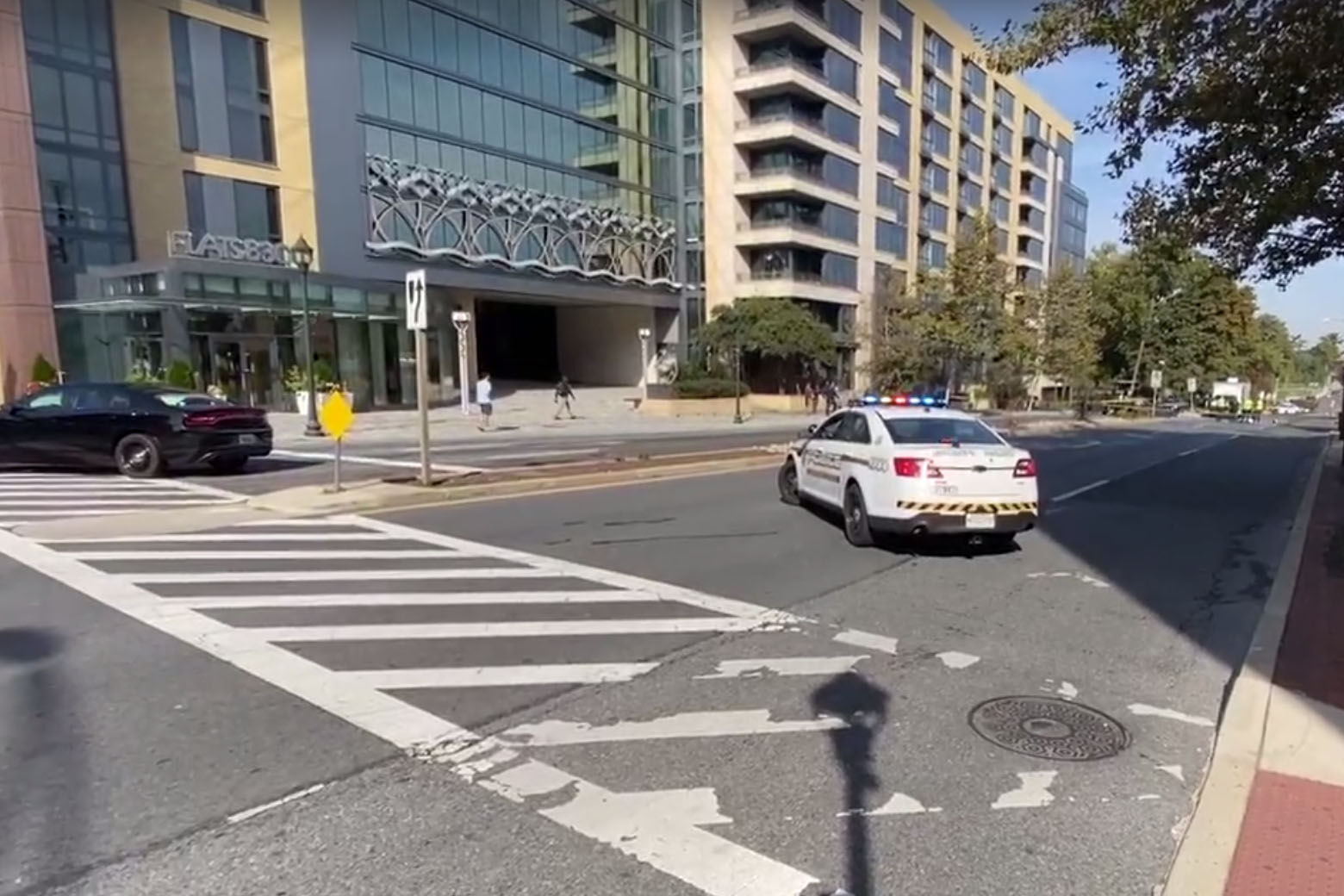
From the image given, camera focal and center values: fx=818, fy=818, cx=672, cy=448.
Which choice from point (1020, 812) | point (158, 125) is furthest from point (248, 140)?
point (1020, 812)

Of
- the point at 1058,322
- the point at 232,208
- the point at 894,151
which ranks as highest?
the point at 894,151

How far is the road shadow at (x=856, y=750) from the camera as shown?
10.1ft

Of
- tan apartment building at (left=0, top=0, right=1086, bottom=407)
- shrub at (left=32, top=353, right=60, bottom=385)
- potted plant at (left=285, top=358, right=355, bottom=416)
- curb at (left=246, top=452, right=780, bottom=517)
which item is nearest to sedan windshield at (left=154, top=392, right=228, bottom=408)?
curb at (left=246, top=452, right=780, bottom=517)

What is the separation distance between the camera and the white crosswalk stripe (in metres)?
10.4

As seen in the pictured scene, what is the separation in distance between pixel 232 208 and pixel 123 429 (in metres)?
21.5

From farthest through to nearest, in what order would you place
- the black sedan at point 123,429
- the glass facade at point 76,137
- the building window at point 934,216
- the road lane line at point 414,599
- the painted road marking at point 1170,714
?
1. the building window at point 934,216
2. the glass facade at point 76,137
3. the black sedan at point 123,429
4. the road lane line at point 414,599
5. the painted road marking at point 1170,714

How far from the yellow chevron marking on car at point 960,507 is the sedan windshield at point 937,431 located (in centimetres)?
74

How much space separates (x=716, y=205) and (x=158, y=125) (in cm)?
3089

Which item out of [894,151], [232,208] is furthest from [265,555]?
[894,151]

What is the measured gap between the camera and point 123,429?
13.7 m

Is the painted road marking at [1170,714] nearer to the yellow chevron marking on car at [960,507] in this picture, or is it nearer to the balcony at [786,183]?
the yellow chevron marking on car at [960,507]

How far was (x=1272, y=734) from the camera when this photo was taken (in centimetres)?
410

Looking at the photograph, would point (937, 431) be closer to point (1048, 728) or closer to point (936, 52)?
point (1048, 728)

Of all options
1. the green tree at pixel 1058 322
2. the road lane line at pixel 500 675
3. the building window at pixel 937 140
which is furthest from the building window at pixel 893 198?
the road lane line at pixel 500 675
